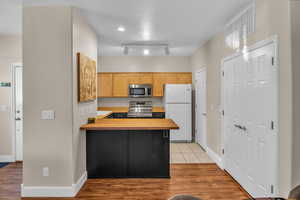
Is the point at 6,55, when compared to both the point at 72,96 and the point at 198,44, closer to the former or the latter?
the point at 72,96

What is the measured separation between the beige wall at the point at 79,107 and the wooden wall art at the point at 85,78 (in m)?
0.07

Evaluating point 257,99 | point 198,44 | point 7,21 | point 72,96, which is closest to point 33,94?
point 72,96

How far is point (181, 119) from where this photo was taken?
648 centimetres

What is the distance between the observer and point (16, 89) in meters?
4.61

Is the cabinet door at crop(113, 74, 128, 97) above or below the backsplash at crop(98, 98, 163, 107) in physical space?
above

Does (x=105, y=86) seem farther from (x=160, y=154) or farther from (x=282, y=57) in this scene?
(x=282, y=57)

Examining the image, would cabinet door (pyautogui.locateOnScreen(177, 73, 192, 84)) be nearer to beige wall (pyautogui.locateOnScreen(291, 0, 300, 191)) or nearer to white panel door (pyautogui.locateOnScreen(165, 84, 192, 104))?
white panel door (pyautogui.locateOnScreen(165, 84, 192, 104))

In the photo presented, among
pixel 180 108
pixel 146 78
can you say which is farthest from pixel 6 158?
pixel 180 108

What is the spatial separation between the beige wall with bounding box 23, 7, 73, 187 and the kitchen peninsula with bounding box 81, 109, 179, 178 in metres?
0.71

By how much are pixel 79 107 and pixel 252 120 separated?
239 cm

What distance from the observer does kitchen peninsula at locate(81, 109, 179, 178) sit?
372 cm

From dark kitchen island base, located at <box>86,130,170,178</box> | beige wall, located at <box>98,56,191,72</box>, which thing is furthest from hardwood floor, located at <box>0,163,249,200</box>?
beige wall, located at <box>98,56,191,72</box>

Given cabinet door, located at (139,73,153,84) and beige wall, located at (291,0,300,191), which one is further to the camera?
cabinet door, located at (139,73,153,84)

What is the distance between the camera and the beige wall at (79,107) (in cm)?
312
